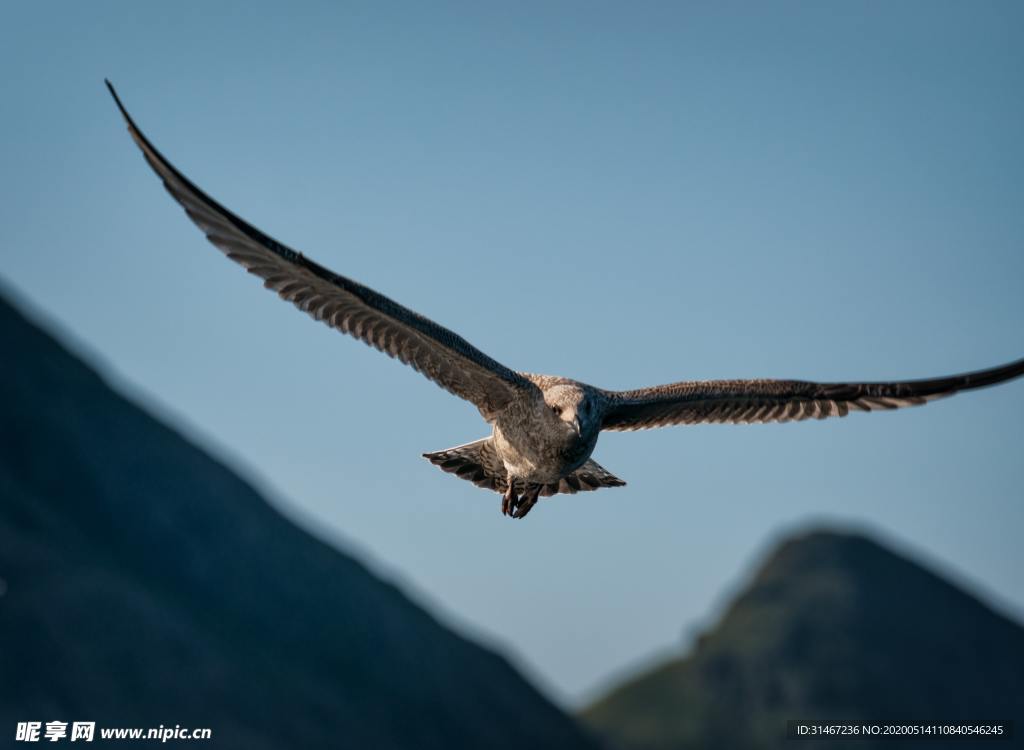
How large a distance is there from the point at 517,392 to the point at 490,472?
1.79 metres

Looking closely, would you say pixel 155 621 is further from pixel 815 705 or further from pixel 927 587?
pixel 927 587

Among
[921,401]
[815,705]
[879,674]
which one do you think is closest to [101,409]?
[815,705]

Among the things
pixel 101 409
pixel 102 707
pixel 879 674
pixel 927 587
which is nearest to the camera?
pixel 102 707

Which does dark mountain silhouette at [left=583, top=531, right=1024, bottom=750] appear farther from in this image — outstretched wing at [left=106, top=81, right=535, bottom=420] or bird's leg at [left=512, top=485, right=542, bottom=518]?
outstretched wing at [left=106, top=81, right=535, bottom=420]

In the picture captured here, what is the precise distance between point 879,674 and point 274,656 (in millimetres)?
48818

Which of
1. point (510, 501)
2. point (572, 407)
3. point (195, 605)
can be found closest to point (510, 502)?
point (510, 501)

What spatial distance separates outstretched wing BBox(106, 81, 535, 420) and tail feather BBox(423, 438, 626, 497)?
0.90 m

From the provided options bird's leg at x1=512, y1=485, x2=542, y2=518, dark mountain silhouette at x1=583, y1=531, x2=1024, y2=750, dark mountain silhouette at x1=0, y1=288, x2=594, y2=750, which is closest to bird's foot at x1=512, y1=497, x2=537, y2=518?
bird's leg at x1=512, y1=485, x2=542, y2=518

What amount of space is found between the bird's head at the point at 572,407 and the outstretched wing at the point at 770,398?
4.35 feet

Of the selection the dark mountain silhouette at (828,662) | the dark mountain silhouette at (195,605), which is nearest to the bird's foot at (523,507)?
the dark mountain silhouette at (195,605)

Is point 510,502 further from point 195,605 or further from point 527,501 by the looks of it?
point 195,605

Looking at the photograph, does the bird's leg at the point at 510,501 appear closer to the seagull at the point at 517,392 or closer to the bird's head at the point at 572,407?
the seagull at the point at 517,392

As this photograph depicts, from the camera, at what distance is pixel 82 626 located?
229 feet

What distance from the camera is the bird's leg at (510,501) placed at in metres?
14.8
